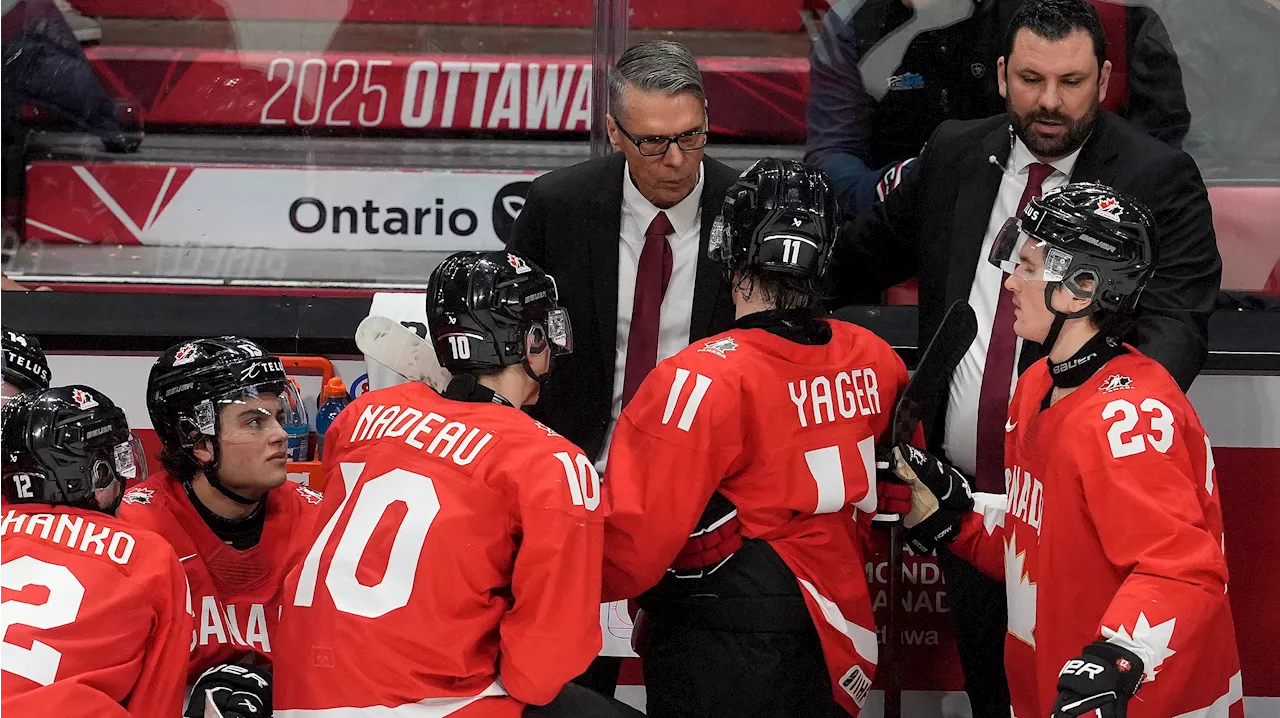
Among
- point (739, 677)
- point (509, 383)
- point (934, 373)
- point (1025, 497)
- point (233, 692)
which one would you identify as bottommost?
point (233, 692)

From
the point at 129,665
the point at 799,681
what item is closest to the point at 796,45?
the point at 799,681

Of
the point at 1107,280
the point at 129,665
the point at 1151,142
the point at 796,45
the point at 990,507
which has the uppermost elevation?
the point at 796,45

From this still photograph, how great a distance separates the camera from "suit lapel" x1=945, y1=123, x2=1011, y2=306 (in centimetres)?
314

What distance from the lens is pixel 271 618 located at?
9.46ft

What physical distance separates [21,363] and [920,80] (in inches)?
96.1

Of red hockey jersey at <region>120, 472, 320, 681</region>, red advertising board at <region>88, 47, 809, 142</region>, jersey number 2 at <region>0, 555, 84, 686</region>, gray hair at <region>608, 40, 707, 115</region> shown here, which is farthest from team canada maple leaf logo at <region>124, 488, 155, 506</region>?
red advertising board at <region>88, 47, 809, 142</region>

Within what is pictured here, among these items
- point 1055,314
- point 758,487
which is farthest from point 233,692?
point 1055,314

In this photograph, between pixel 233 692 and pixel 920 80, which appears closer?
pixel 233 692

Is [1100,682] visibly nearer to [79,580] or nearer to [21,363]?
[79,580]

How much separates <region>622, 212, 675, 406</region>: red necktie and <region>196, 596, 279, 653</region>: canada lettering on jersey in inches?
35.7

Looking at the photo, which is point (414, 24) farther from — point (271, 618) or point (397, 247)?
point (271, 618)

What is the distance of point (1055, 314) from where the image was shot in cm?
255

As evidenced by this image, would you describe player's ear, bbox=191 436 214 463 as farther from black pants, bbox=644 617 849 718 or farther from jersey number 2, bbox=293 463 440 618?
black pants, bbox=644 617 849 718

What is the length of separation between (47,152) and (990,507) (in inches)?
123
